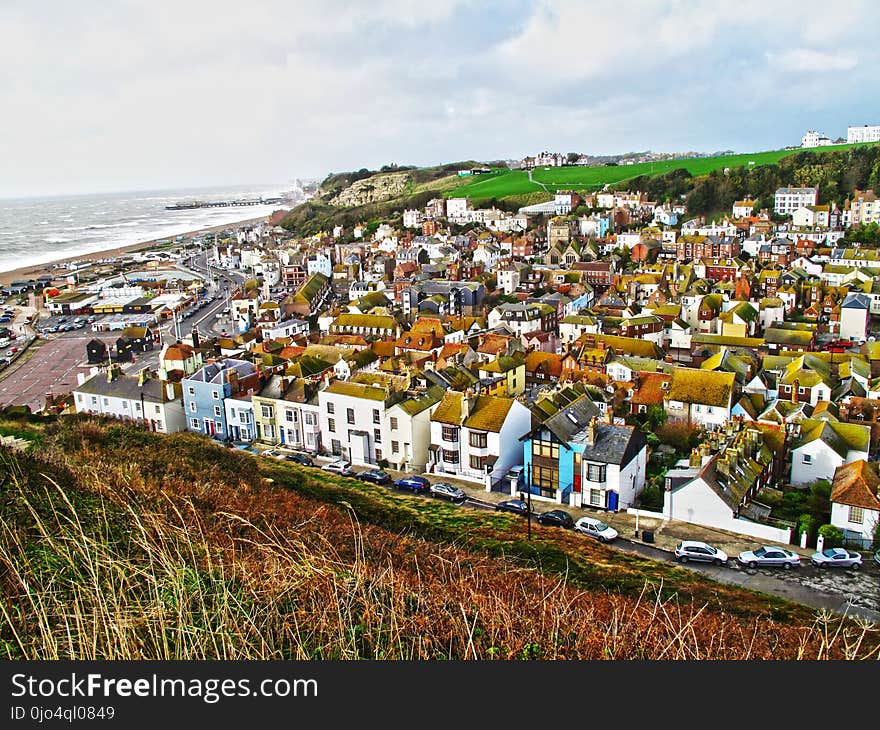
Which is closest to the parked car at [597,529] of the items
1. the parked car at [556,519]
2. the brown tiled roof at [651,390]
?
the parked car at [556,519]

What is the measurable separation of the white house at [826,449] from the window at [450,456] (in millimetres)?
9282

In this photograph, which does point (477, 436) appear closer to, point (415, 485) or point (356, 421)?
point (415, 485)

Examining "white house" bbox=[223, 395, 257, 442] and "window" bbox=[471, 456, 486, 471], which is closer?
"window" bbox=[471, 456, 486, 471]

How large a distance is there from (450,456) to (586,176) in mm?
96792

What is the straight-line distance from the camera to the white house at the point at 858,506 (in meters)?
16.3

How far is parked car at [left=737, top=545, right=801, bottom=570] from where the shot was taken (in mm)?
15203

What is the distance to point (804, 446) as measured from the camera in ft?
64.8

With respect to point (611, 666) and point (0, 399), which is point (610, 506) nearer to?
point (611, 666)

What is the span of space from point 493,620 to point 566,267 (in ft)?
167

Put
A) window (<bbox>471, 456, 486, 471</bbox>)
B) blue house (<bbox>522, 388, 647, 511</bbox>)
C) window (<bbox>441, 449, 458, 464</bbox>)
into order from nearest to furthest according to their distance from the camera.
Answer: blue house (<bbox>522, 388, 647, 511</bbox>), window (<bbox>471, 456, 486, 471</bbox>), window (<bbox>441, 449, 458, 464</bbox>)

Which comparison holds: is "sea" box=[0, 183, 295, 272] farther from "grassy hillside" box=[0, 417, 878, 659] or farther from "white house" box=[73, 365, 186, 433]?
"grassy hillside" box=[0, 417, 878, 659]

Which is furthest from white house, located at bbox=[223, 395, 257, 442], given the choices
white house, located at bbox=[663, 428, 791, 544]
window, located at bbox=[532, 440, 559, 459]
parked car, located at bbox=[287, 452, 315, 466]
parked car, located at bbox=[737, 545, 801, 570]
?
parked car, located at bbox=[737, 545, 801, 570]

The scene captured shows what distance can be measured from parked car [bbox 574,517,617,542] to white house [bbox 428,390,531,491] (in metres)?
3.23

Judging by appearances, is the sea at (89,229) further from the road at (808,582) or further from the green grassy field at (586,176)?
the road at (808,582)
